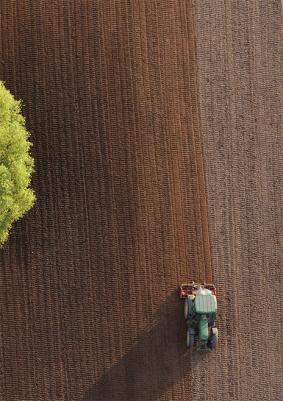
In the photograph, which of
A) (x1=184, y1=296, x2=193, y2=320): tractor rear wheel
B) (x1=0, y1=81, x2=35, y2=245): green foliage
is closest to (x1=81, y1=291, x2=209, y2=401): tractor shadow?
(x1=184, y1=296, x2=193, y2=320): tractor rear wheel

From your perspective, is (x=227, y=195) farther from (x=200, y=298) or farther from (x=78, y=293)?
(x=78, y=293)

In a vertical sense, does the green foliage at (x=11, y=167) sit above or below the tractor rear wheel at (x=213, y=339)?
above

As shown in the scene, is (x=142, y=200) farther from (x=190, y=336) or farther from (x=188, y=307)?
(x=190, y=336)

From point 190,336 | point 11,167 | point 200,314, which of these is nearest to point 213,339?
point 190,336

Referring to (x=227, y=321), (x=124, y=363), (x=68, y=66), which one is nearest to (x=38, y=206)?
(x=68, y=66)

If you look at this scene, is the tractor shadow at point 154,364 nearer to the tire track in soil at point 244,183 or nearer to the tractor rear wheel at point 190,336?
the tractor rear wheel at point 190,336

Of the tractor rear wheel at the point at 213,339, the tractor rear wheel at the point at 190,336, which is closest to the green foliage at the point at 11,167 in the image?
the tractor rear wheel at the point at 190,336
